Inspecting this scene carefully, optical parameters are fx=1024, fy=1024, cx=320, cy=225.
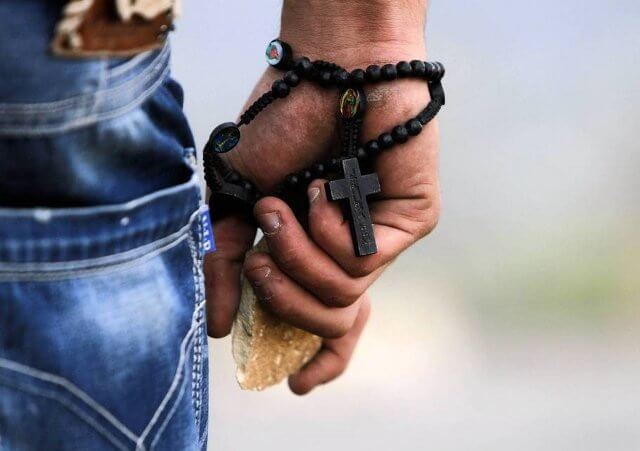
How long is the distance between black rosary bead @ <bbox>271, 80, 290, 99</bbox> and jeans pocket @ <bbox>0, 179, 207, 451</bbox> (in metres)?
0.38

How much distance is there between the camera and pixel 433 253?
4.34 metres

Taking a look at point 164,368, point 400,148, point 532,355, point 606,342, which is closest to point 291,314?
point 400,148

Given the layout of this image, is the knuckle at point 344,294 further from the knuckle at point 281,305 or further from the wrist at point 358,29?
the wrist at point 358,29

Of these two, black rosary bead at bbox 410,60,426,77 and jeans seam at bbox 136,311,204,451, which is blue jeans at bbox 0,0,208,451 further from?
black rosary bead at bbox 410,60,426,77

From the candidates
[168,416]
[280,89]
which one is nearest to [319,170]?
[280,89]

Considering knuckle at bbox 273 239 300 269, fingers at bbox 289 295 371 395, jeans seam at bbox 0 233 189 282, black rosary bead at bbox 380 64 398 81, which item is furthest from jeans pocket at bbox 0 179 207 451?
fingers at bbox 289 295 371 395

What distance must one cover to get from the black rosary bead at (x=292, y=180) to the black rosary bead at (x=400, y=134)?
6.5 inches

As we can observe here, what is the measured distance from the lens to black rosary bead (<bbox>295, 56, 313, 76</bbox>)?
1.47m

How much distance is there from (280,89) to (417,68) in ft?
0.66

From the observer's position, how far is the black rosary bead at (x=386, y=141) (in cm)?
144

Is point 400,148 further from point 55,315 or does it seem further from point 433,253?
point 433,253

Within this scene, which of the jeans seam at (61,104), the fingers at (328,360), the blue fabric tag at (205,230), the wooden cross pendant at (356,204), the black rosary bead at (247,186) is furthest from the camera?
the fingers at (328,360)

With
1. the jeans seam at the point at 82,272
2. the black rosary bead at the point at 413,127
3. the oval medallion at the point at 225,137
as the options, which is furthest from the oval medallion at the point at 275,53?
the jeans seam at the point at 82,272

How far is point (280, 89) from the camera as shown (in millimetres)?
1490
